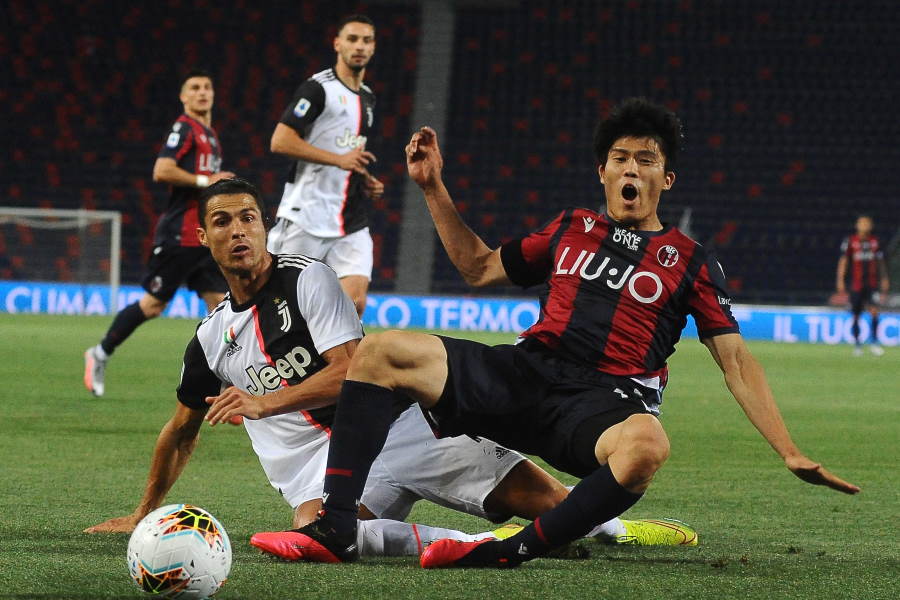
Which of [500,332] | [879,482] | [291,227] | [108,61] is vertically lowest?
[500,332]

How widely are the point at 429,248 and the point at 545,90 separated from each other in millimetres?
3675

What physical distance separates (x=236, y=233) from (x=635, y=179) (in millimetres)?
1216

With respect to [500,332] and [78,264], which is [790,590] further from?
[78,264]

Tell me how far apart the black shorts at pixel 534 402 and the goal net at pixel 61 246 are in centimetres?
1610

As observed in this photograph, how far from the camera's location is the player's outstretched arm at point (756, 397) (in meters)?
3.30

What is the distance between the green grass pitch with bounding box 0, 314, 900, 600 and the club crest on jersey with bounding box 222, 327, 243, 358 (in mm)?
584

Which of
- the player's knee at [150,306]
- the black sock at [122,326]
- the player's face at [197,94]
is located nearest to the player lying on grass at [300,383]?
the black sock at [122,326]

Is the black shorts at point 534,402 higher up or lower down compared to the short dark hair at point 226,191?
lower down

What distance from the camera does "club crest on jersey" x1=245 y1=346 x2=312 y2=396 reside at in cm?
408

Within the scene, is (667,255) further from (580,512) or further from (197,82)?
(197,82)

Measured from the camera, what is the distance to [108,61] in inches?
902

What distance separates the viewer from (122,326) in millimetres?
8758

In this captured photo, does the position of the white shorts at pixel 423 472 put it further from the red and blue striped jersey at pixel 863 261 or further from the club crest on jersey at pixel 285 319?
the red and blue striped jersey at pixel 863 261

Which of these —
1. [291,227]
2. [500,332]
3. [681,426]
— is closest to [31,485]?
[291,227]
